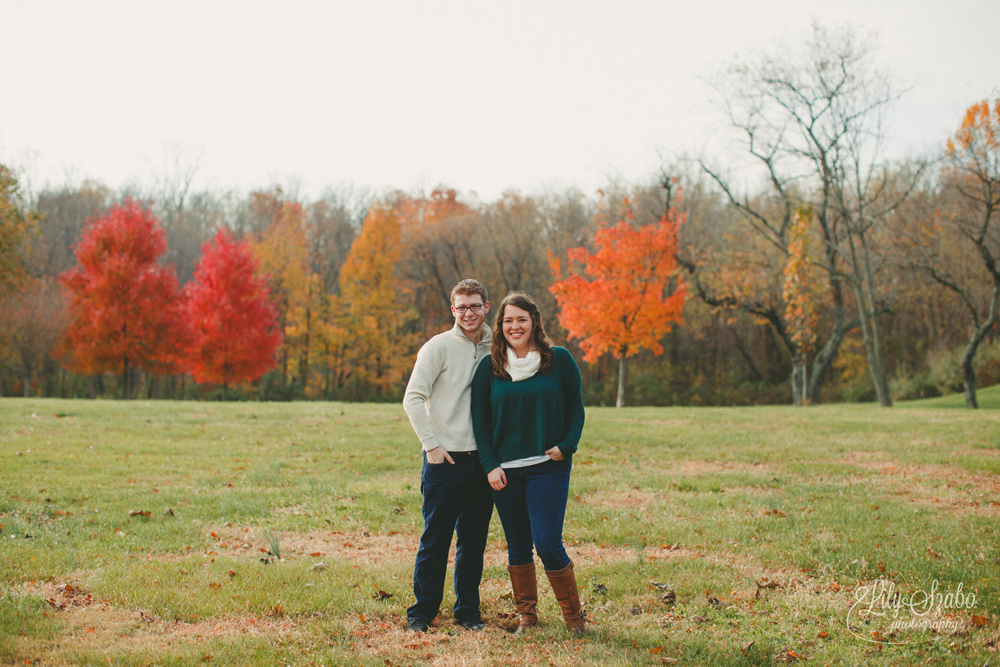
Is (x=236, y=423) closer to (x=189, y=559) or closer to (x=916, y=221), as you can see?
(x=189, y=559)

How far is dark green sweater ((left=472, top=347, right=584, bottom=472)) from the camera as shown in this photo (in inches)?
165

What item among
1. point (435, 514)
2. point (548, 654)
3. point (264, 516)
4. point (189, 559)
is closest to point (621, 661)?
point (548, 654)

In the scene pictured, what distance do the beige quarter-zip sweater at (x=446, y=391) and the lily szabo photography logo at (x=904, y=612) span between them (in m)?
2.91

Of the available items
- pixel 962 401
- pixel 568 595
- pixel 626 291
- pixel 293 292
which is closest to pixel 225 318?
pixel 293 292

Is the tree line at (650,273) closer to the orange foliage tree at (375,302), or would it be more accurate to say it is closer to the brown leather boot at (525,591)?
the orange foliage tree at (375,302)

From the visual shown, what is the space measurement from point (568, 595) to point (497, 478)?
36.4 inches

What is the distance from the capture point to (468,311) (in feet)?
14.2

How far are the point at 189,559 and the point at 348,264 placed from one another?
32.4 metres

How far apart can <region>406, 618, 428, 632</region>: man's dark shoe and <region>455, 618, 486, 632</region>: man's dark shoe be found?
0.25 m

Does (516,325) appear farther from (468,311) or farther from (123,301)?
(123,301)

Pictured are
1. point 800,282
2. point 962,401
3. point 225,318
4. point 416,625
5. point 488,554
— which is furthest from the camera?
point 225,318

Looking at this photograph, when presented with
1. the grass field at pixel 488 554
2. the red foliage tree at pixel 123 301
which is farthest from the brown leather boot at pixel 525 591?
the red foliage tree at pixel 123 301

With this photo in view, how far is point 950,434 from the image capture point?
13.3 m

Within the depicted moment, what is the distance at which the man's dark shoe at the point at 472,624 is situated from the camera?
4.43m
